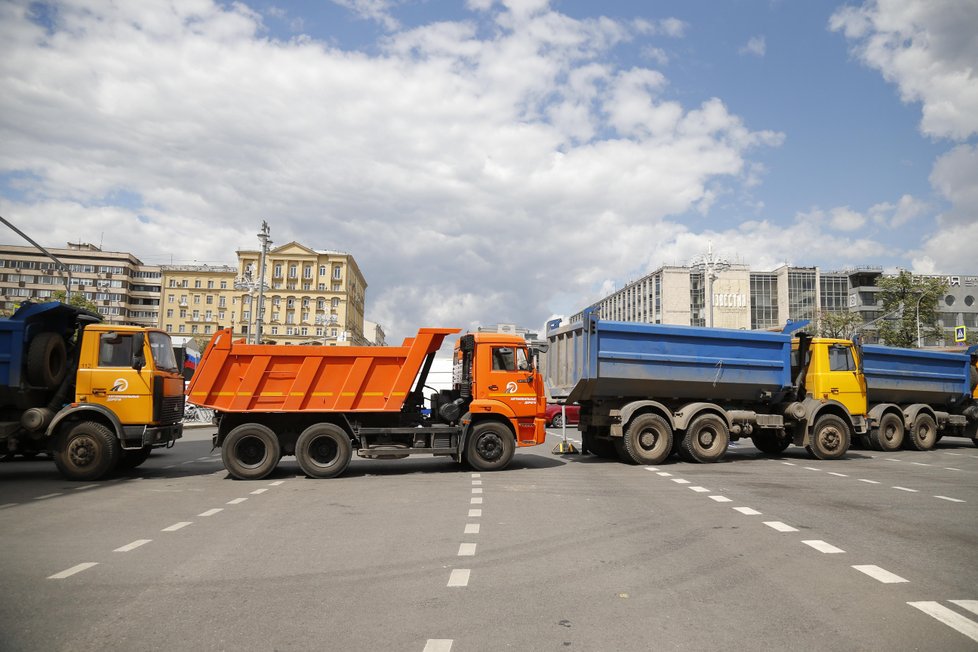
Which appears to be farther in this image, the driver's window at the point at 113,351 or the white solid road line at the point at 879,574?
the driver's window at the point at 113,351

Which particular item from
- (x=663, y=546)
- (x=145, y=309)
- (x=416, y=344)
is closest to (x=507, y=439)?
(x=416, y=344)

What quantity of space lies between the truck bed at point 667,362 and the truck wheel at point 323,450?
17.2ft

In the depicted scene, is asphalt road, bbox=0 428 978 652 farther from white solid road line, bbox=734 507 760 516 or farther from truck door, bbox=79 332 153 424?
truck door, bbox=79 332 153 424

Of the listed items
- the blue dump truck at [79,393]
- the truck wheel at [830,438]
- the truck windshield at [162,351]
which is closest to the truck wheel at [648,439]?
the truck wheel at [830,438]

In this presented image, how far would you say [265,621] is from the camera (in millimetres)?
4512

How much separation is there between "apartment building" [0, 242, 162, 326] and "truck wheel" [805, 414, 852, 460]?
111 m

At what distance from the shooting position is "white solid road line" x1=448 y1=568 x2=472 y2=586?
538cm

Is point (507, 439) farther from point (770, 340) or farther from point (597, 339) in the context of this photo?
point (770, 340)

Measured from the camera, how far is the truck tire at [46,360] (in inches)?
474

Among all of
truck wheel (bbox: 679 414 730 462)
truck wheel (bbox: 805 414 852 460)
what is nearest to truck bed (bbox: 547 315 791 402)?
truck wheel (bbox: 679 414 730 462)

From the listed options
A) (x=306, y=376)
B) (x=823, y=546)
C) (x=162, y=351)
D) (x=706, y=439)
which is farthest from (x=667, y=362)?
(x=162, y=351)

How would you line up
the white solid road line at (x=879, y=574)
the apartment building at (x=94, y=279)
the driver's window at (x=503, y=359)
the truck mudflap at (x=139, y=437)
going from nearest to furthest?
1. the white solid road line at (x=879, y=574)
2. the truck mudflap at (x=139, y=437)
3. the driver's window at (x=503, y=359)
4. the apartment building at (x=94, y=279)

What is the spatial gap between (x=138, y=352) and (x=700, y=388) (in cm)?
1167

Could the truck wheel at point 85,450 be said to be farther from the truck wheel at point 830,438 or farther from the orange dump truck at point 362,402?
the truck wheel at point 830,438
